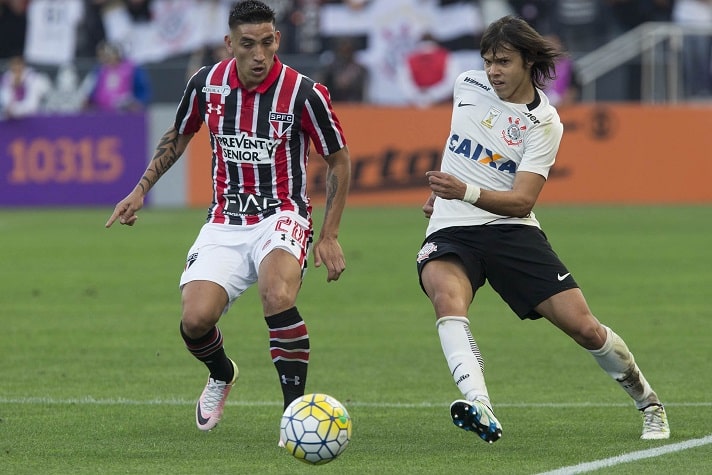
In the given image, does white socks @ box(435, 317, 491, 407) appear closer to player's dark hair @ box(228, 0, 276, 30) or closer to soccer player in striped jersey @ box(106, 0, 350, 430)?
soccer player in striped jersey @ box(106, 0, 350, 430)

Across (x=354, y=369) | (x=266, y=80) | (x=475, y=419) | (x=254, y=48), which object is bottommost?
(x=354, y=369)

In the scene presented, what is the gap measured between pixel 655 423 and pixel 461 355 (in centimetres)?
111

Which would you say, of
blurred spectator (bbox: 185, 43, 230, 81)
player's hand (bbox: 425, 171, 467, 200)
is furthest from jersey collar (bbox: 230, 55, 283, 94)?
blurred spectator (bbox: 185, 43, 230, 81)

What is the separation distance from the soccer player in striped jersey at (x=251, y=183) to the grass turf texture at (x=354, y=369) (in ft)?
2.24

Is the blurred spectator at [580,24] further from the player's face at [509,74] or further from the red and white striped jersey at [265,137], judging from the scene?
the player's face at [509,74]

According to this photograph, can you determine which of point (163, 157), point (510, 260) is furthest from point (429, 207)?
point (163, 157)

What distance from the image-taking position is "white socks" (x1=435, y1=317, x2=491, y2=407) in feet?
21.8

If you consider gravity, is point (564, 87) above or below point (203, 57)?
above

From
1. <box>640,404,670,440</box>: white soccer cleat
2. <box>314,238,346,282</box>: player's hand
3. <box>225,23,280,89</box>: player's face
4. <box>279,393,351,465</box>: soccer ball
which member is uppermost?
<box>225,23,280,89</box>: player's face

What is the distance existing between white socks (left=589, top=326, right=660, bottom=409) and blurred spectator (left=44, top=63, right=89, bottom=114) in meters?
19.7

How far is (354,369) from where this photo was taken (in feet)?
31.5

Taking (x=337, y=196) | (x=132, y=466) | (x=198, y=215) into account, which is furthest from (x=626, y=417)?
(x=198, y=215)

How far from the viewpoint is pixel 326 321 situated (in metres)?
12.1

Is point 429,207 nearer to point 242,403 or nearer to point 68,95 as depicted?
point 242,403
